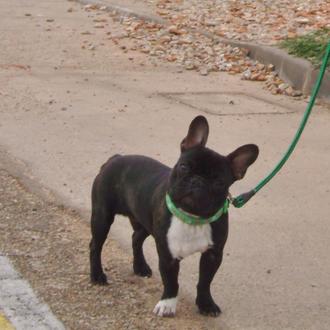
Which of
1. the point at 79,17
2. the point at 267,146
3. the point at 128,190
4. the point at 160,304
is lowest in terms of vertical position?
the point at 79,17

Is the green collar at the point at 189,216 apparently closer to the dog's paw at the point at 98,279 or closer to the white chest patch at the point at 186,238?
the white chest patch at the point at 186,238

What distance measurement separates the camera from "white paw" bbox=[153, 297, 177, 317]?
4.40 metres

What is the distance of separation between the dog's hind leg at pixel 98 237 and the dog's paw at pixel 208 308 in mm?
628

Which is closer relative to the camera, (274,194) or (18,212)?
(18,212)

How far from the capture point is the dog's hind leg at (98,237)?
15.4 feet

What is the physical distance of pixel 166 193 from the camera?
4203mm

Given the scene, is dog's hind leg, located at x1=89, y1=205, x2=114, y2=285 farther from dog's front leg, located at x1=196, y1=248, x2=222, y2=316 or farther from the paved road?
dog's front leg, located at x1=196, y1=248, x2=222, y2=316

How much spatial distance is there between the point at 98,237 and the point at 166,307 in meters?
0.60

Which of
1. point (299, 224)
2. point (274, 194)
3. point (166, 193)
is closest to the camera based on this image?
point (166, 193)

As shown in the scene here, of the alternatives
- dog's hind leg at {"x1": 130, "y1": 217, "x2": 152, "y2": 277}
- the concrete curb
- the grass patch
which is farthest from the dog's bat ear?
the grass patch

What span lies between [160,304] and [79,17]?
9561 mm

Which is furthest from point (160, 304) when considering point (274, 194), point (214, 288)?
point (274, 194)

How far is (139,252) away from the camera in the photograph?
4934 millimetres

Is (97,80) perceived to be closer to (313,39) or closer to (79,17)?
(313,39)
